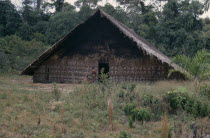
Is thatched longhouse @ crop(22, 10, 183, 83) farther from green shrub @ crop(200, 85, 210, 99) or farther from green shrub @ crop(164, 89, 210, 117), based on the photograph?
green shrub @ crop(164, 89, 210, 117)

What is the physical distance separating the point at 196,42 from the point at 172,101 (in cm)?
1739

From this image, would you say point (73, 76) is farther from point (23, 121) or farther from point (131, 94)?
point (23, 121)

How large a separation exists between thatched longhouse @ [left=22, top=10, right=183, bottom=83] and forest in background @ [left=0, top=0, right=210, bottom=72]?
216 inches

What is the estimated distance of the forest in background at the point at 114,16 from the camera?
822 inches

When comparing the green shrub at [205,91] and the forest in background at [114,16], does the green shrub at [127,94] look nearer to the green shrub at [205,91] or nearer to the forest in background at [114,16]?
the green shrub at [205,91]

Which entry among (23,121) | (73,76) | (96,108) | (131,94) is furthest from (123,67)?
(23,121)

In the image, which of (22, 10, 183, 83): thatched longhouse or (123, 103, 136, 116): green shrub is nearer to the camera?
(123, 103, 136, 116): green shrub

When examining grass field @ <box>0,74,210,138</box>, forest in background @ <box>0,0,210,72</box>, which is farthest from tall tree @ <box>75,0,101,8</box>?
grass field @ <box>0,74,210,138</box>

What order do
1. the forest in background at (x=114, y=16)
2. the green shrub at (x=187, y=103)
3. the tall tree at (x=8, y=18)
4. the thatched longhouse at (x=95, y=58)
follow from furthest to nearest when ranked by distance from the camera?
1. the tall tree at (x=8, y=18)
2. the forest in background at (x=114, y=16)
3. the thatched longhouse at (x=95, y=58)
4. the green shrub at (x=187, y=103)

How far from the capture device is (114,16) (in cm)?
2605

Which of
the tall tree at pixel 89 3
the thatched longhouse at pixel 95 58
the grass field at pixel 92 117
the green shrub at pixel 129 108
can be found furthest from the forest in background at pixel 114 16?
the green shrub at pixel 129 108

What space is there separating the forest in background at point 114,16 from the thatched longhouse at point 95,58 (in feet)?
18.0

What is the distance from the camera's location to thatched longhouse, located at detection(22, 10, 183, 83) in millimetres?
13023

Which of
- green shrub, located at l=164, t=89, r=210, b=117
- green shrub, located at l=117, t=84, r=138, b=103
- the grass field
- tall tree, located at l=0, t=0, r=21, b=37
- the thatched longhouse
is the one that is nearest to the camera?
the grass field
